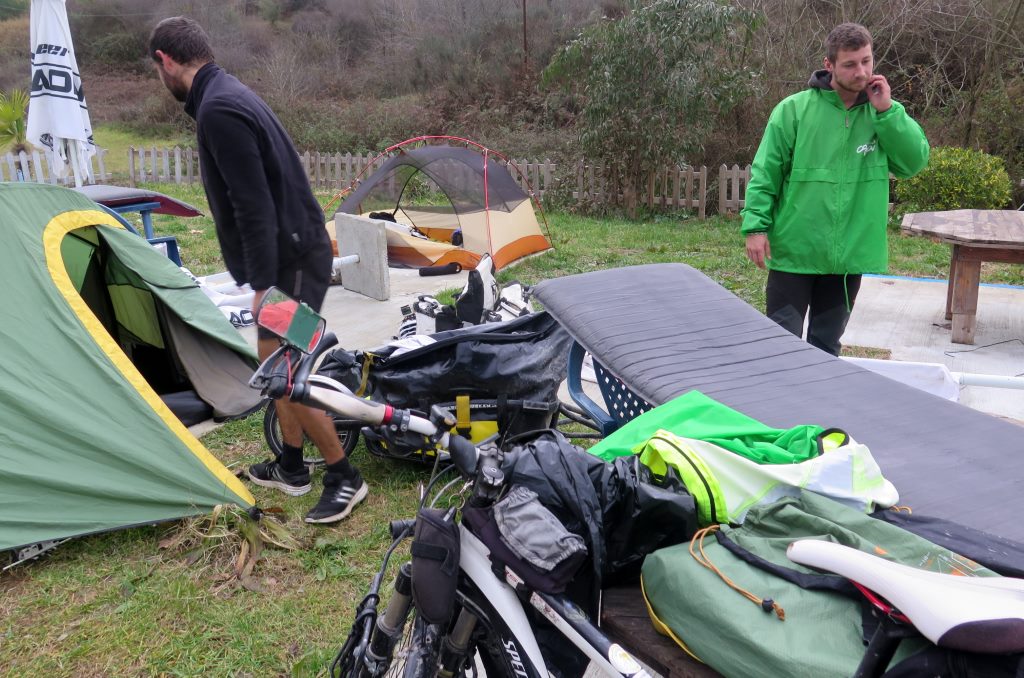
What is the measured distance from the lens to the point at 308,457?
3.84 m

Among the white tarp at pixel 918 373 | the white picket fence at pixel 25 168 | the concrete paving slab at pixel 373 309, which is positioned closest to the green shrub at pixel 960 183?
the concrete paving slab at pixel 373 309

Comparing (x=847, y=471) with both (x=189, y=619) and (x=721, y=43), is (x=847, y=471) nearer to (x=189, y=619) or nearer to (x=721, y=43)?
(x=189, y=619)

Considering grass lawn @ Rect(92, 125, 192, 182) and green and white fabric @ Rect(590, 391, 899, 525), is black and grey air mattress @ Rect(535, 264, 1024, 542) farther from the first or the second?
grass lawn @ Rect(92, 125, 192, 182)

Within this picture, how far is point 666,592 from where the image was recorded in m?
1.60

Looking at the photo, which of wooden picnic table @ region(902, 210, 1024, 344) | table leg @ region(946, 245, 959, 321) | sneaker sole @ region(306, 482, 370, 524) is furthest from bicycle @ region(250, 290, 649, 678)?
table leg @ region(946, 245, 959, 321)

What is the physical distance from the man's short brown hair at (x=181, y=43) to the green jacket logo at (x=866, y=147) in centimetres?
287

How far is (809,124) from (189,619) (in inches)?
131

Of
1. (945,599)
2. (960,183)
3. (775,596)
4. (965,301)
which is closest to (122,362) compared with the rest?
(775,596)

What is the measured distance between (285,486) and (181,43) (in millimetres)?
1912

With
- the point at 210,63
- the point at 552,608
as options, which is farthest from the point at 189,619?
the point at 210,63

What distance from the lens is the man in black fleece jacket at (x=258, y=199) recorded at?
3021mm

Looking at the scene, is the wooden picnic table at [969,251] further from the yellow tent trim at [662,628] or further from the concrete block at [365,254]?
the yellow tent trim at [662,628]

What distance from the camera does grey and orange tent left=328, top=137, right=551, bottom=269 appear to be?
8.23 meters

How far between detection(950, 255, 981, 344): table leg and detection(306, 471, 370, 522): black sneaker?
443cm
